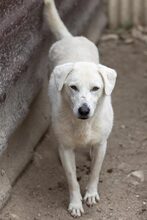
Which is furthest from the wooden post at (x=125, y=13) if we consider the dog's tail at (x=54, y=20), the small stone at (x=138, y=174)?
the small stone at (x=138, y=174)

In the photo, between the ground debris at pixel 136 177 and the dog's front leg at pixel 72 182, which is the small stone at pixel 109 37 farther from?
the dog's front leg at pixel 72 182

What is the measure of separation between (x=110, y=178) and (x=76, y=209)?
51 cm

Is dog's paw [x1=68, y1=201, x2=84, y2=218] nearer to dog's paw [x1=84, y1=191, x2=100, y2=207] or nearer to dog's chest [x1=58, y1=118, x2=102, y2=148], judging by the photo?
dog's paw [x1=84, y1=191, x2=100, y2=207]

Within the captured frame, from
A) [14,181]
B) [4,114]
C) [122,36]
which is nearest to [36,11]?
[4,114]

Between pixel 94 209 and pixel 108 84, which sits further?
pixel 94 209

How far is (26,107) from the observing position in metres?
4.69

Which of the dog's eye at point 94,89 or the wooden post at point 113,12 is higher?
the dog's eye at point 94,89

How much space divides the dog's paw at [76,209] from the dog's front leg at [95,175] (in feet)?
0.29

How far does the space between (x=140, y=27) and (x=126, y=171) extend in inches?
131

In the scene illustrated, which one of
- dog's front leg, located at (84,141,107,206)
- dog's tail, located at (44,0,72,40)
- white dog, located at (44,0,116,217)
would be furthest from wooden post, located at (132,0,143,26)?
dog's front leg, located at (84,141,107,206)

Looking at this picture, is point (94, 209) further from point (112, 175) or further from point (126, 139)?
point (126, 139)

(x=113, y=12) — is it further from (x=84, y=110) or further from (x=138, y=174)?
(x=84, y=110)

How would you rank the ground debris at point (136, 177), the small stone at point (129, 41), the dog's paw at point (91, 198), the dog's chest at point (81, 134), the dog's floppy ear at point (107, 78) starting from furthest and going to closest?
the small stone at point (129, 41)
the ground debris at point (136, 177)
the dog's paw at point (91, 198)
the dog's chest at point (81, 134)
the dog's floppy ear at point (107, 78)

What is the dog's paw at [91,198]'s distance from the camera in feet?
14.3
